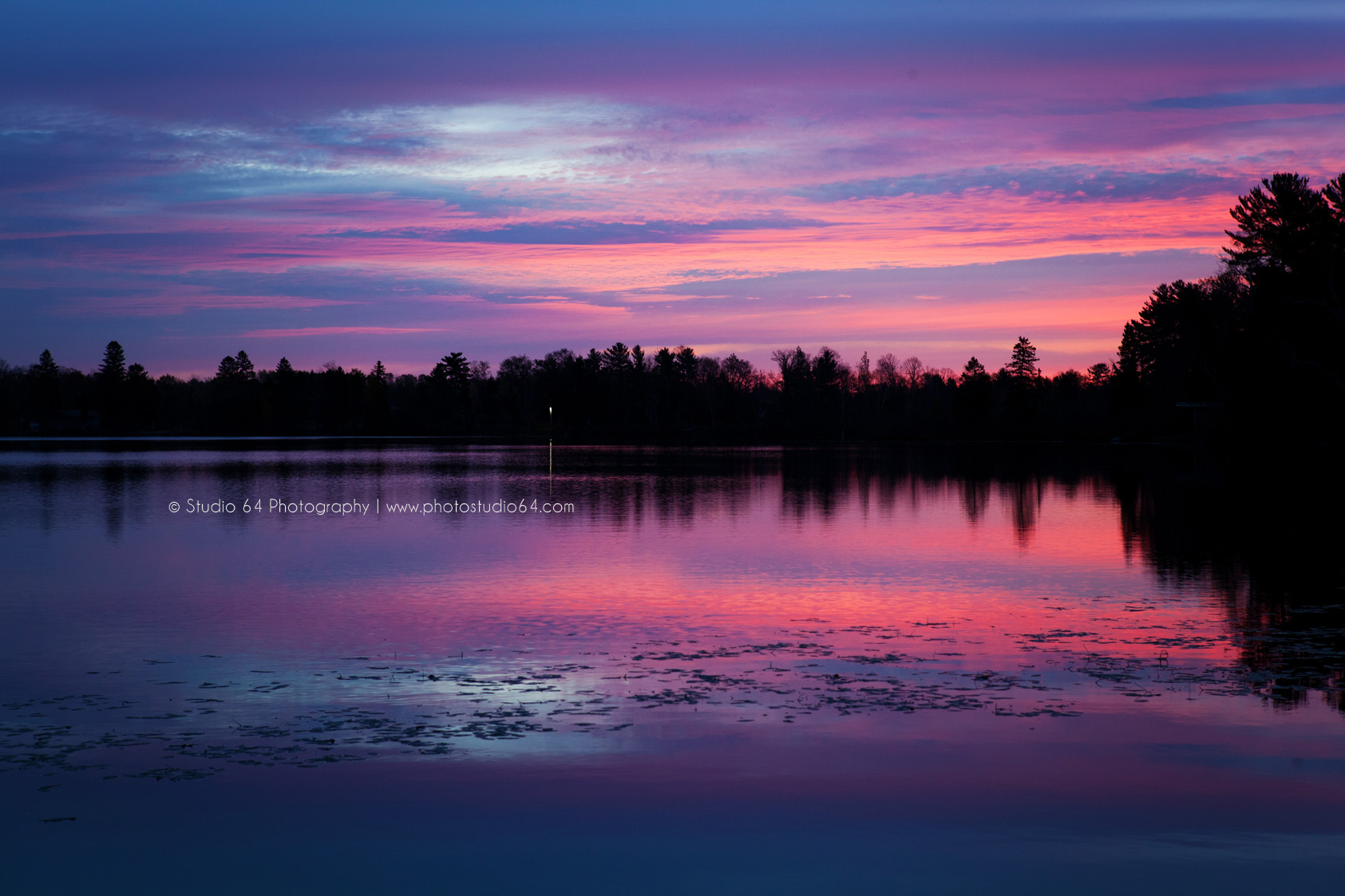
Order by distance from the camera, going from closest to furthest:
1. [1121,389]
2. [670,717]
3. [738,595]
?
[670,717] → [738,595] → [1121,389]

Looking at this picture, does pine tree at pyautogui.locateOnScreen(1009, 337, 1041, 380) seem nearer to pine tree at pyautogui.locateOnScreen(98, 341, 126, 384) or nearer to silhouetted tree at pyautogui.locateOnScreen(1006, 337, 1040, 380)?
silhouetted tree at pyautogui.locateOnScreen(1006, 337, 1040, 380)

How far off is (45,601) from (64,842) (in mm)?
12132

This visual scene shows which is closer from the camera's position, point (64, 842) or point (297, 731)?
point (64, 842)

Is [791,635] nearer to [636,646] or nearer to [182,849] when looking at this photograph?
[636,646]

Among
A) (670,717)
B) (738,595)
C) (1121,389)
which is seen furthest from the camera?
(1121,389)

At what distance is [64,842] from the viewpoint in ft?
26.5

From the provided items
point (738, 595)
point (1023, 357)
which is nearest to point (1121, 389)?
point (1023, 357)

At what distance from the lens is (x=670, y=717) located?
1132cm

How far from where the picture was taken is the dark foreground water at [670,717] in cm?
787

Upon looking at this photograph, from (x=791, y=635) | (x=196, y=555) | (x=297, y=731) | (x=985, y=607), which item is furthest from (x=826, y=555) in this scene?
(x=297, y=731)

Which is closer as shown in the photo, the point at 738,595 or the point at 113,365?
the point at 738,595

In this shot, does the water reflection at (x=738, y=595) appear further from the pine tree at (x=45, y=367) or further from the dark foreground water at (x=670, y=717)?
the pine tree at (x=45, y=367)

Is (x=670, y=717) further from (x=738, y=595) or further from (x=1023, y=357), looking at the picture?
(x=1023, y=357)

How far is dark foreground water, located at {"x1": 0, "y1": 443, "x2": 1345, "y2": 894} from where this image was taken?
7871 millimetres
